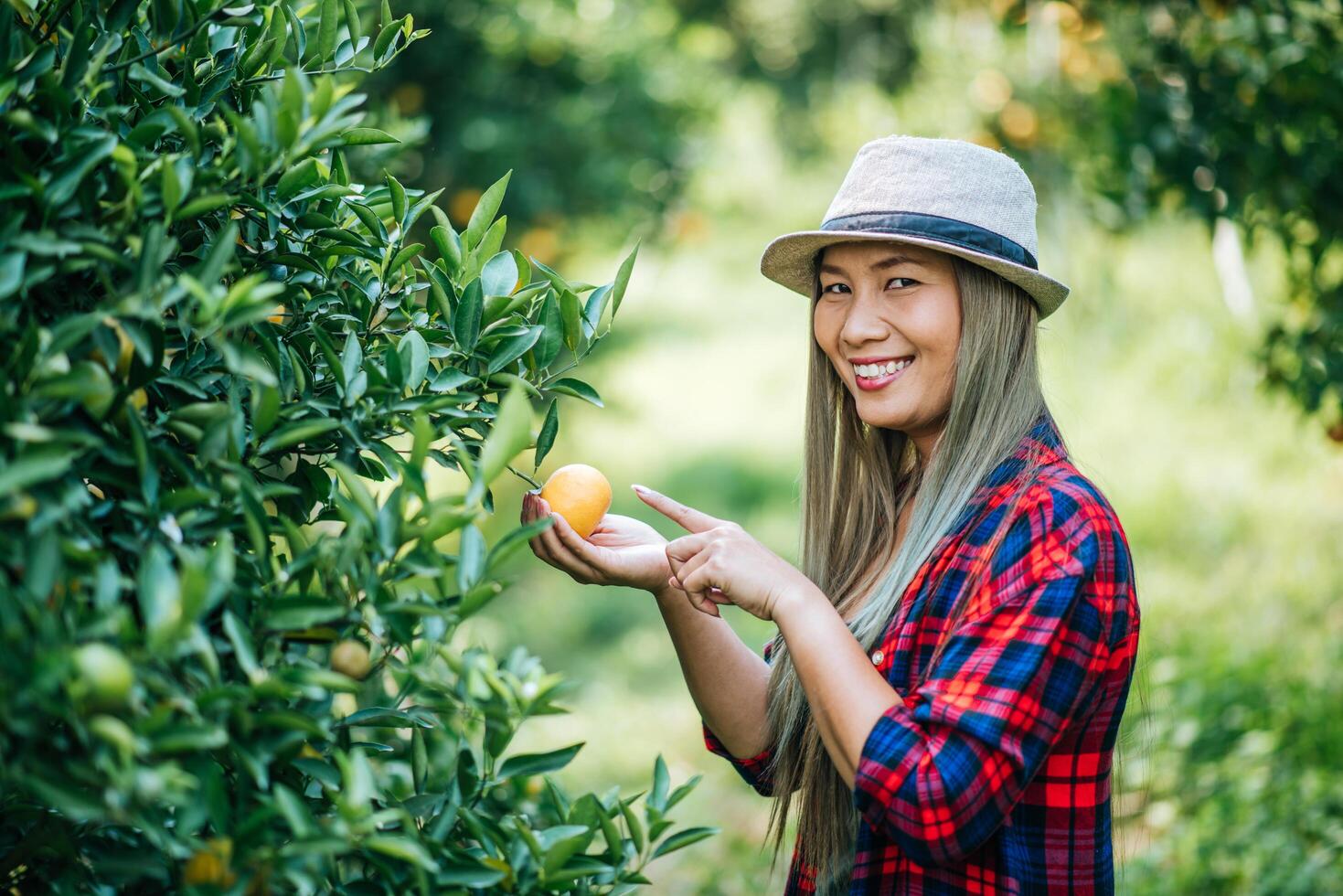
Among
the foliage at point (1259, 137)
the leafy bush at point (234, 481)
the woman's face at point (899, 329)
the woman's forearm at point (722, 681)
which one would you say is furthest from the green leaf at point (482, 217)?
the foliage at point (1259, 137)

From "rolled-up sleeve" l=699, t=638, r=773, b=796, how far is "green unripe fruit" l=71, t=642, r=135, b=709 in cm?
120

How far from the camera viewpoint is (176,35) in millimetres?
1176

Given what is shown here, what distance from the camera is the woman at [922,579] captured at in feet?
4.43

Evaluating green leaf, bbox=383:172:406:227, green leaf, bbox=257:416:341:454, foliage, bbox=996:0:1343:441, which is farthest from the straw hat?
foliage, bbox=996:0:1343:441

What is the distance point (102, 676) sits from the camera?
0.80 meters

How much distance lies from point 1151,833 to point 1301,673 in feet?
3.03

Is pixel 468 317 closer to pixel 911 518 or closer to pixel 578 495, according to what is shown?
pixel 578 495

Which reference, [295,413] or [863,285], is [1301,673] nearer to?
[863,285]

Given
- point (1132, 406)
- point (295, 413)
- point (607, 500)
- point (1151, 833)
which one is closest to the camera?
point (295, 413)

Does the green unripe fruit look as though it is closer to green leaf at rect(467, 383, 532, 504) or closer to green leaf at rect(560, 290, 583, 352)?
green leaf at rect(467, 383, 532, 504)

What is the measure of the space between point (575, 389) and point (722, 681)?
0.67m

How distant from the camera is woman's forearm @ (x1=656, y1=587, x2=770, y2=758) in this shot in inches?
74.0

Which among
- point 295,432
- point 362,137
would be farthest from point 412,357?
point 362,137

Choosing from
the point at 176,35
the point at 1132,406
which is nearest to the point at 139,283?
the point at 176,35
